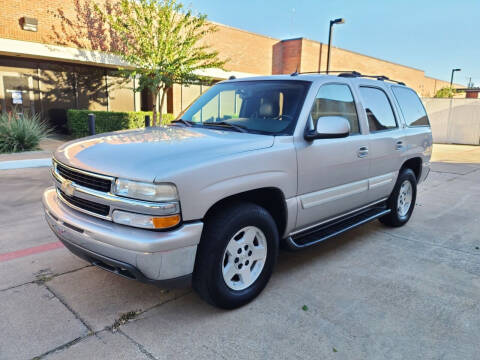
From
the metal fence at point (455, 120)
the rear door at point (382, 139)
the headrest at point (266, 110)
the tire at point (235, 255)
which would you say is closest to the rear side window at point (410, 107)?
the rear door at point (382, 139)

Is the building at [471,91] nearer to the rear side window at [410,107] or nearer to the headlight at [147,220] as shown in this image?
the rear side window at [410,107]

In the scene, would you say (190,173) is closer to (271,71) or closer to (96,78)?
(96,78)

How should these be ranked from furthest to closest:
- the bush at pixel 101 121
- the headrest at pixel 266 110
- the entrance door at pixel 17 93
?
the entrance door at pixel 17 93 → the bush at pixel 101 121 → the headrest at pixel 266 110

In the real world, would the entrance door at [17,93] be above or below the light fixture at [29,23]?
below

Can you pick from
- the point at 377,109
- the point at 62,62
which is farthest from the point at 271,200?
the point at 62,62

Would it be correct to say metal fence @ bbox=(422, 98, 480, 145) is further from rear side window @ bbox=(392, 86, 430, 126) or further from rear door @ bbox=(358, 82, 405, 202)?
rear door @ bbox=(358, 82, 405, 202)

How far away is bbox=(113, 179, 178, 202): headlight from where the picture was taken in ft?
8.21

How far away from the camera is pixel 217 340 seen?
271cm

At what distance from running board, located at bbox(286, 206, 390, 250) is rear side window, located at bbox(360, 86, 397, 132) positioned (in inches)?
40.8

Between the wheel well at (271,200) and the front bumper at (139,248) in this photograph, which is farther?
the wheel well at (271,200)

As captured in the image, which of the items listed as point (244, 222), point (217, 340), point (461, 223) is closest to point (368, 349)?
point (217, 340)

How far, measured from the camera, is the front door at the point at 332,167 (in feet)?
11.6

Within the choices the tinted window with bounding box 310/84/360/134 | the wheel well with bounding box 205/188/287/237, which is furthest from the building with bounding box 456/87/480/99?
the wheel well with bounding box 205/188/287/237

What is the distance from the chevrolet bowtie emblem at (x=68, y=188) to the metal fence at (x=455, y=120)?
2214 cm
